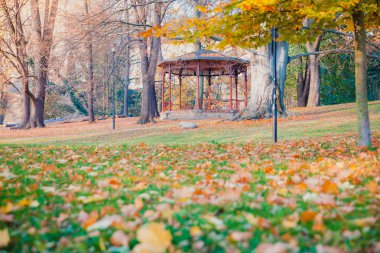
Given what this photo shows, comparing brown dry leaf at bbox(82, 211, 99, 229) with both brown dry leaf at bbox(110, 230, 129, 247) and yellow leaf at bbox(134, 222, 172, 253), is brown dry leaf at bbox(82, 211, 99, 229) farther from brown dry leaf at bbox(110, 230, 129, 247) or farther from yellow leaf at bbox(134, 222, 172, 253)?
yellow leaf at bbox(134, 222, 172, 253)

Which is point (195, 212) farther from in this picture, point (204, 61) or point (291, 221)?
point (204, 61)

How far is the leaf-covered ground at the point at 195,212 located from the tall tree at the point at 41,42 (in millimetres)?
19429

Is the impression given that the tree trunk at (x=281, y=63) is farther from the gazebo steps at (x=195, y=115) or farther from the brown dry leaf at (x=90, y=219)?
the brown dry leaf at (x=90, y=219)

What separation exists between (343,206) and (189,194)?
4.08 feet

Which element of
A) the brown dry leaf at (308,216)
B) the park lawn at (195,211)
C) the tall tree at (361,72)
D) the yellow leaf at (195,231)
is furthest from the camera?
the tall tree at (361,72)

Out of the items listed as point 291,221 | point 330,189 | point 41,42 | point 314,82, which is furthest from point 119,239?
point 314,82

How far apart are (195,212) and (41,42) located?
21.8 meters

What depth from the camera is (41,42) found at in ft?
71.8

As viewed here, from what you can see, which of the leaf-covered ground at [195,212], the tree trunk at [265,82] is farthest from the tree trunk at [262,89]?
the leaf-covered ground at [195,212]

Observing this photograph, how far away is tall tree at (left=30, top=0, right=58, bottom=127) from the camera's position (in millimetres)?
22281

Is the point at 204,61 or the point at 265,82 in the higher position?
the point at 204,61

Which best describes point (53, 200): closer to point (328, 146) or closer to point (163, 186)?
point (163, 186)

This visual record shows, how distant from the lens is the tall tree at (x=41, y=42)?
877 inches

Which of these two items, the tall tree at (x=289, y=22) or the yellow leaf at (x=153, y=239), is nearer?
the yellow leaf at (x=153, y=239)
